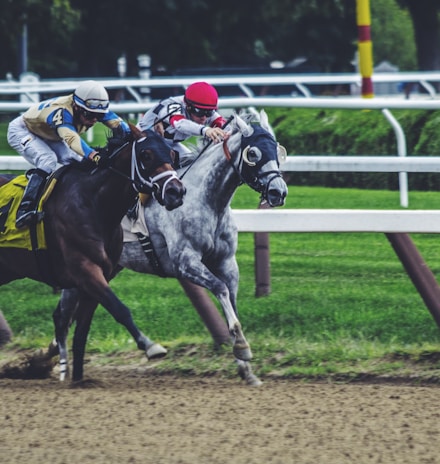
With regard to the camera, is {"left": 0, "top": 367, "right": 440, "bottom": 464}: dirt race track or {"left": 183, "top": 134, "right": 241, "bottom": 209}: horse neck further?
{"left": 183, "top": 134, "right": 241, "bottom": 209}: horse neck

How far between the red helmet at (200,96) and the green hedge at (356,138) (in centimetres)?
323

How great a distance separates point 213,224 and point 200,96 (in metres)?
0.72

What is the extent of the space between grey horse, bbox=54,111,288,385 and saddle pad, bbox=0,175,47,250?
45cm

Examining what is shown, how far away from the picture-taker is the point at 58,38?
120ft

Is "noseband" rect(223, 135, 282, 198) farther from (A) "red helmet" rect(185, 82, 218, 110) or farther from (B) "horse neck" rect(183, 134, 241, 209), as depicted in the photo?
(A) "red helmet" rect(185, 82, 218, 110)

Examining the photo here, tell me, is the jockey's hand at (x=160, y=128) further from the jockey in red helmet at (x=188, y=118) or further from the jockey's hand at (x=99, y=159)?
the jockey's hand at (x=99, y=159)

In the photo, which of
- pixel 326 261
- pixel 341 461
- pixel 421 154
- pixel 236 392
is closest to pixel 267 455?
pixel 341 461

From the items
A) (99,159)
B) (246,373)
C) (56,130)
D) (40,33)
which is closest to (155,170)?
(99,159)

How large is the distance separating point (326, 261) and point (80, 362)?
8.43 ft

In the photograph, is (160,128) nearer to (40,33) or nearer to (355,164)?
(355,164)

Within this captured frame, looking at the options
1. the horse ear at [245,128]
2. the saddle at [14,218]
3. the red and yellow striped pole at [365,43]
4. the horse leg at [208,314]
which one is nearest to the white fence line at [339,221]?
the horse leg at [208,314]

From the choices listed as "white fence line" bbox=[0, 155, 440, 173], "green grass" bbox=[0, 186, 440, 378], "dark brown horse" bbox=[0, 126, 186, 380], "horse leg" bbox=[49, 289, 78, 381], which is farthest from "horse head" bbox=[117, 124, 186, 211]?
"white fence line" bbox=[0, 155, 440, 173]

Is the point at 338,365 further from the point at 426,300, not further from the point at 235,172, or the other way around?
the point at 235,172

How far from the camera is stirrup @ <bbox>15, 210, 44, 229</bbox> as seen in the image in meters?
6.93
